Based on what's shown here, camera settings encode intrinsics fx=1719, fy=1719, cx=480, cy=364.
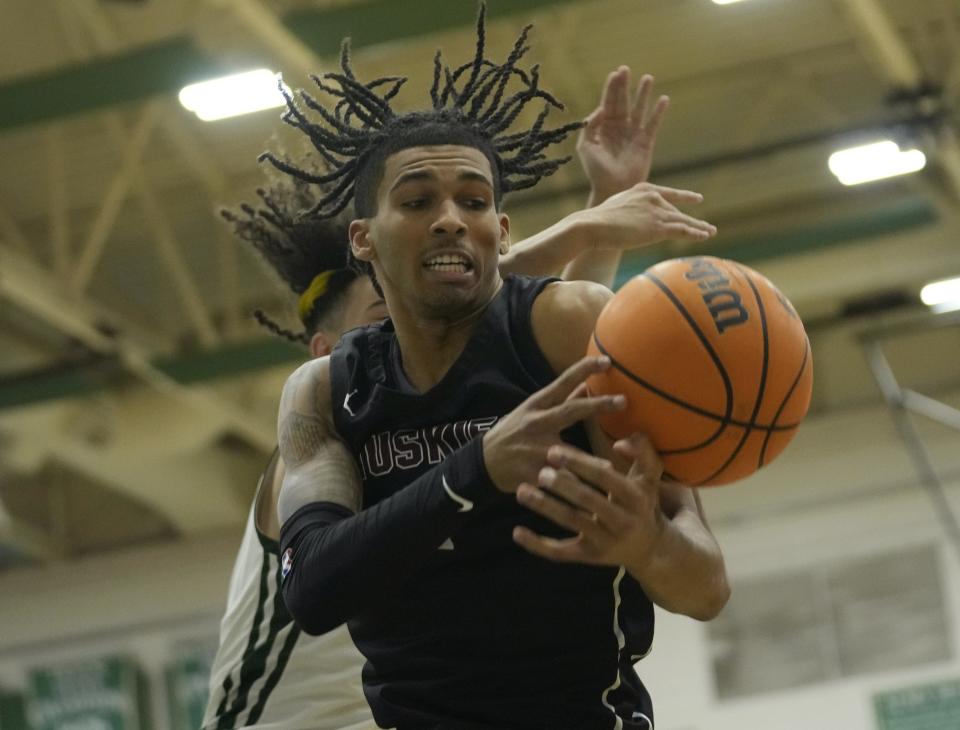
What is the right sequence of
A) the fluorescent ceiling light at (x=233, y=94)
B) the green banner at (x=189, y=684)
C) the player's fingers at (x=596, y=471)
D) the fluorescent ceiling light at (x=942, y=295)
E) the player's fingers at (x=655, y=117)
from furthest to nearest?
the green banner at (x=189, y=684) < the fluorescent ceiling light at (x=942, y=295) < the fluorescent ceiling light at (x=233, y=94) < the player's fingers at (x=655, y=117) < the player's fingers at (x=596, y=471)

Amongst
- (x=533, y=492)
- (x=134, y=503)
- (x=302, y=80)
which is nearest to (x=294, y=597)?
(x=533, y=492)

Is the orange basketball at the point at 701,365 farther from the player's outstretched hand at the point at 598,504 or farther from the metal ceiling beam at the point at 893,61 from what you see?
the metal ceiling beam at the point at 893,61

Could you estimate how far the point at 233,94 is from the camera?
9.41 metres

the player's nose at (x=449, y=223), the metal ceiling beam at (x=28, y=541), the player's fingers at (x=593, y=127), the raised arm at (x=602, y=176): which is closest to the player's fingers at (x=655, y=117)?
the raised arm at (x=602, y=176)

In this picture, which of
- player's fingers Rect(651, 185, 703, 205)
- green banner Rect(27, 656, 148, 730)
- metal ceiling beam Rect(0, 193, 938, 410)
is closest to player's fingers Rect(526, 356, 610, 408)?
player's fingers Rect(651, 185, 703, 205)

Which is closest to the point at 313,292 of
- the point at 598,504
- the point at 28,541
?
the point at 598,504

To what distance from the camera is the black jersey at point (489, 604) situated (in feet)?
11.0

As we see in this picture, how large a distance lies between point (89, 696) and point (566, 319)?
44.8 ft

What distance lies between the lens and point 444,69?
3.90m

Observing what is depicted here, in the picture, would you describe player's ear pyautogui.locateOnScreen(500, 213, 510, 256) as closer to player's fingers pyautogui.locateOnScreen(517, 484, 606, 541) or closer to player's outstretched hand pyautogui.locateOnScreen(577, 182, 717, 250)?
player's outstretched hand pyautogui.locateOnScreen(577, 182, 717, 250)

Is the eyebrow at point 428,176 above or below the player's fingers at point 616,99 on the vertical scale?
below

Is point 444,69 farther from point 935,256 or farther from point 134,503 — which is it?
point 134,503

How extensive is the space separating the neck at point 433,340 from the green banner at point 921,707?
35.5ft

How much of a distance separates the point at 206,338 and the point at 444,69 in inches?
392
